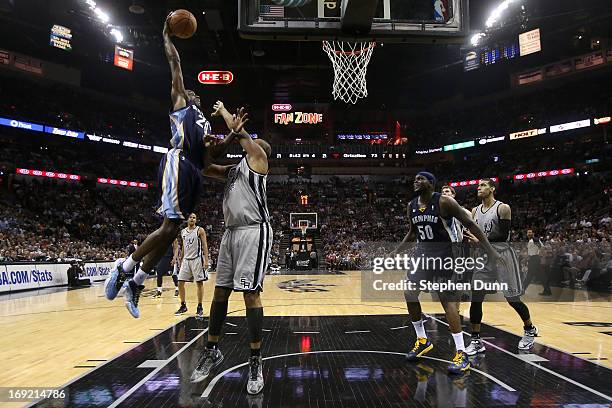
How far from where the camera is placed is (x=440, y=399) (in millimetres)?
3629

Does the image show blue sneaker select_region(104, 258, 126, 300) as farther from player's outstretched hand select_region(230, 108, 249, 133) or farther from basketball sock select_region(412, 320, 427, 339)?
basketball sock select_region(412, 320, 427, 339)

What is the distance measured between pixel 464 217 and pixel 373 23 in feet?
9.89

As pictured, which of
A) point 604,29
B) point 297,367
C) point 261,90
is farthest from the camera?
point 261,90

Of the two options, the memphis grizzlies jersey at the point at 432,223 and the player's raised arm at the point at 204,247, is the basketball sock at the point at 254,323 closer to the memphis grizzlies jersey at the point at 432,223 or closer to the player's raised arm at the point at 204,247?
the memphis grizzlies jersey at the point at 432,223

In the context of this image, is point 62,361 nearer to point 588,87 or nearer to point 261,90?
point 261,90

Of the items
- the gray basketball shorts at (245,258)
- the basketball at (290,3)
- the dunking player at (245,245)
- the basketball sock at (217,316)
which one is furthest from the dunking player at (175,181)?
the basketball at (290,3)

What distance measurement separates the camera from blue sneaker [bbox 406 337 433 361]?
493cm

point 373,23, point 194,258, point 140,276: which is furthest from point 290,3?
point 194,258

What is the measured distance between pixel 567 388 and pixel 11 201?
28.4m

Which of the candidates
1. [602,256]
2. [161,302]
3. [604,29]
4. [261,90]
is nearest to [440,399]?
[161,302]

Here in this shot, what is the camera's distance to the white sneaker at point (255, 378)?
3.75m

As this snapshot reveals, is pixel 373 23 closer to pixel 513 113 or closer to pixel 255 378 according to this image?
pixel 255 378

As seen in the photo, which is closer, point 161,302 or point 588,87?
point 161,302

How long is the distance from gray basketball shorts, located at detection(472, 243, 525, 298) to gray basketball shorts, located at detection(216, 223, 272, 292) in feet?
9.90
